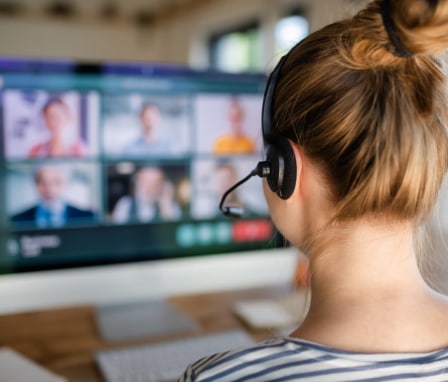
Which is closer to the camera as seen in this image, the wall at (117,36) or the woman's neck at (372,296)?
the woman's neck at (372,296)

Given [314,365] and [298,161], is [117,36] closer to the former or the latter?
[298,161]

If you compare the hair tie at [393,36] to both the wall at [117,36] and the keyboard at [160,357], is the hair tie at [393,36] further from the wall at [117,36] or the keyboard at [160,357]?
the wall at [117,36]

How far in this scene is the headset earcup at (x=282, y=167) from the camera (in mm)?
600

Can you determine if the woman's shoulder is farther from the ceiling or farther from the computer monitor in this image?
the ceiling

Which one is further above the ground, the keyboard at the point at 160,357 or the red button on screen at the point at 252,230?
the red button on screen at the point at 252,230

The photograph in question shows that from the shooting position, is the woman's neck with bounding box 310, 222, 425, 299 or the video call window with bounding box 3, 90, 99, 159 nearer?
the woman's neck with bounding box 310, 222, 425, 299

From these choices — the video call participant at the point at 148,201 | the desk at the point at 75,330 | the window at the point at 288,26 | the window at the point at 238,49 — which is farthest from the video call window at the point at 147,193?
the window at the point at 238,49

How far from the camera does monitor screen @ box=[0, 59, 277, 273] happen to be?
96 centimetres

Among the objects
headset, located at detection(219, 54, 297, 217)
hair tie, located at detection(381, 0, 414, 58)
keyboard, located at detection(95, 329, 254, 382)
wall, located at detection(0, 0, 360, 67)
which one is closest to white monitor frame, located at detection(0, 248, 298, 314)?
keyboard, located at detection(95, 329, 254, 382)

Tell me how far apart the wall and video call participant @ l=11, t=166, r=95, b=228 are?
3214 millimetres

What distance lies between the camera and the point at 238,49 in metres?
4.21

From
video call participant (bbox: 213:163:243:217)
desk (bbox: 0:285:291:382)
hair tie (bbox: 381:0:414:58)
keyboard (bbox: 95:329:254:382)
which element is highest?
hair tie (bbox: 381:0:414:58)

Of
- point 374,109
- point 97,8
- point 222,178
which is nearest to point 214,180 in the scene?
point 222,178

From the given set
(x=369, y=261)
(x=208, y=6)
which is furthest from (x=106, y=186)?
(x=208, y=6)
